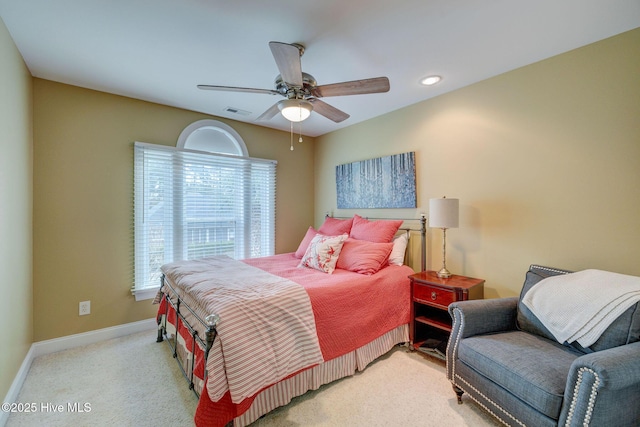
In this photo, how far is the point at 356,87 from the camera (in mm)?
1878

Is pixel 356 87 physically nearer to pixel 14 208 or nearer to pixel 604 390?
pixel 604 390

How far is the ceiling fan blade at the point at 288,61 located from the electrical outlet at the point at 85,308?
2949 millimetres

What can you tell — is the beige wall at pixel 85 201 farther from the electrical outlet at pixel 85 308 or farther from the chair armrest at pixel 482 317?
the chair armrest at pixel 482 317

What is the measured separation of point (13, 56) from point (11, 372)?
2266 millimetres

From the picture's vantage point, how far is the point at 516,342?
1.70 m

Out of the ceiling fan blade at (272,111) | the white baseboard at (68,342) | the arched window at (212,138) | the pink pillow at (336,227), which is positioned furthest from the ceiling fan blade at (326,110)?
the white baseboard at (68,342)

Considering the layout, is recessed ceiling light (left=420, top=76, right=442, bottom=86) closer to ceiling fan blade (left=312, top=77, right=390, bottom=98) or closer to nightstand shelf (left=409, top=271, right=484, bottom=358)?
ceiling fan blade (left=312, top=77, right=390, bottom=98)

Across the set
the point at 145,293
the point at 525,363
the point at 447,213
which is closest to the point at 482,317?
the point at 525,363

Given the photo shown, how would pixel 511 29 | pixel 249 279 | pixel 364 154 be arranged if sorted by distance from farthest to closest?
pixel 364 154
pixel 249 279
pixel 511 29

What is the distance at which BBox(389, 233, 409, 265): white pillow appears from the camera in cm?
280

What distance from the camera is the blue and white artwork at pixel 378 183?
3096 mm

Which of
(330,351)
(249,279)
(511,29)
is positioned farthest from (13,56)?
(511,29)

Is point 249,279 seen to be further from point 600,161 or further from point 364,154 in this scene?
point 600,161

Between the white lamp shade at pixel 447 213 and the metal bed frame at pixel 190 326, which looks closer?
the metal bed frame at pixel 190 326
